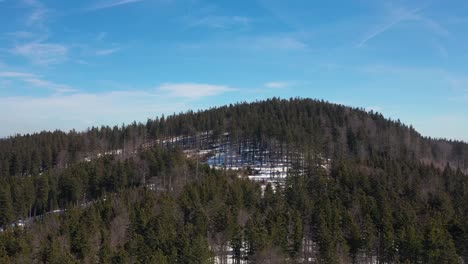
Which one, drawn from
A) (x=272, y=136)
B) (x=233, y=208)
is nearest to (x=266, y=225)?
(x=233, y=208)

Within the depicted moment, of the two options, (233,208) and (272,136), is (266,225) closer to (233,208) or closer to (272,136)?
(233,208)

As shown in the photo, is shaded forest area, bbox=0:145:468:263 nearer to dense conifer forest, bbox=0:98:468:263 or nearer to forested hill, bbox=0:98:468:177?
dense conifer forest, bbox=0:98:468:263

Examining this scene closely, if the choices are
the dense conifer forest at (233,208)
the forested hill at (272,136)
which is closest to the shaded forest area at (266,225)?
the dense conifer forest at (233,208)

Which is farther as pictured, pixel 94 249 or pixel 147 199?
pixel 147 199

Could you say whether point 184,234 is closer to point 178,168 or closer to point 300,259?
point 300,259

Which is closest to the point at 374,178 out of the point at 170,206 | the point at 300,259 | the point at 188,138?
the point at 300,259

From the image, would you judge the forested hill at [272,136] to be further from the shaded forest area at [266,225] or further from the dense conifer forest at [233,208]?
the shaded forest area at [266,225]

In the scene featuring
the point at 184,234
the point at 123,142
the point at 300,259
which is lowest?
the point at 300,259
